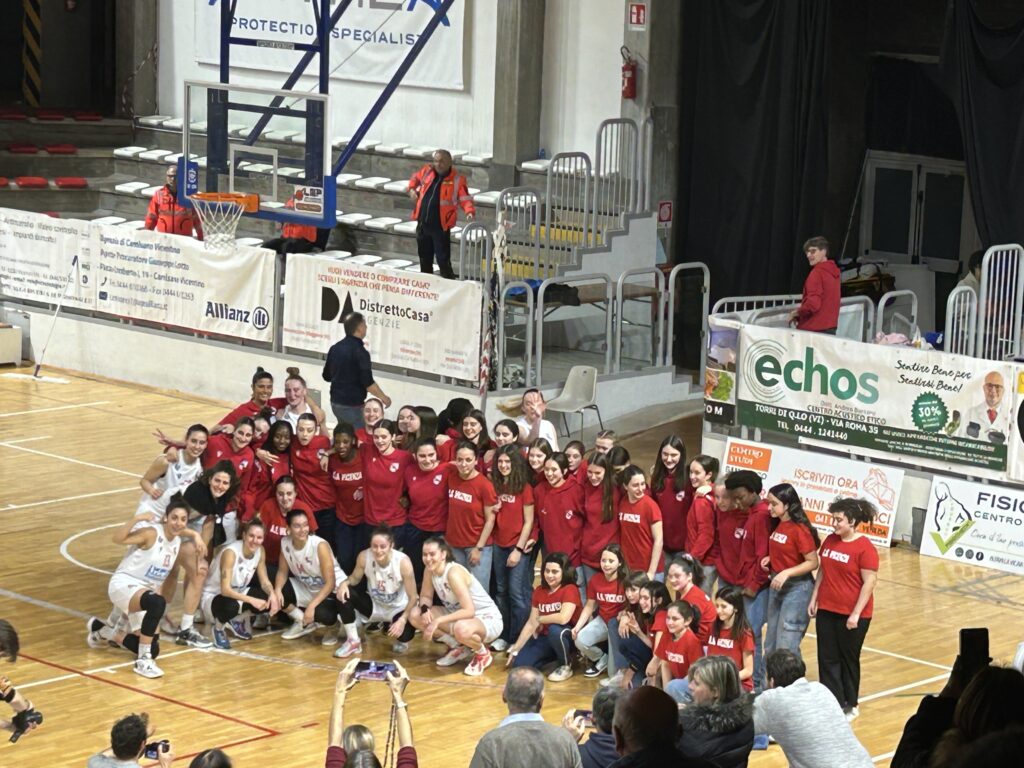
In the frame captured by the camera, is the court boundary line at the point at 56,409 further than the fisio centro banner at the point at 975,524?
Yes

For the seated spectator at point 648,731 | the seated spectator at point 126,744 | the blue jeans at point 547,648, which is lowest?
the blue jeans at point 547,648

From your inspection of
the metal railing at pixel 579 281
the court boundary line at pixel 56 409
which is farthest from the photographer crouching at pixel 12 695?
the court boundary line at pixel 56 409

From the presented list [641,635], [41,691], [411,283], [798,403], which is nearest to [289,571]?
[41,691]

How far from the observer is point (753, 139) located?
927 inches

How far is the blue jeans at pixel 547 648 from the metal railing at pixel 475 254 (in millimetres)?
7831

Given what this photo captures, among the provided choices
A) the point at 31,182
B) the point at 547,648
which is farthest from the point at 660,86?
the point at 547,648

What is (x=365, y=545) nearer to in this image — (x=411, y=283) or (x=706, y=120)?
(x=411, y=283)

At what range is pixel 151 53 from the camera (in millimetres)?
31094

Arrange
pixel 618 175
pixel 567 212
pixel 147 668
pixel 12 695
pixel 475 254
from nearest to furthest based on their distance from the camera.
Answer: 1. pixel 12 695
2. pixel 147 668
3. pixel 475 254
4. pixel 567 212
5. pixel 618 175

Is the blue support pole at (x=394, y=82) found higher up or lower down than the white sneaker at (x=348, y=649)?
higher up

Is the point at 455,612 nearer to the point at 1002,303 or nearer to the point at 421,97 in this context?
the point at 1002,303

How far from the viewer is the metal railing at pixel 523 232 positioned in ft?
74.5

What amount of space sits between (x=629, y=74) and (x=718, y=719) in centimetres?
1675

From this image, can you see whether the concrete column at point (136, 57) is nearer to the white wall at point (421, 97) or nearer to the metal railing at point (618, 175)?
the white wall at point (421, 97)
